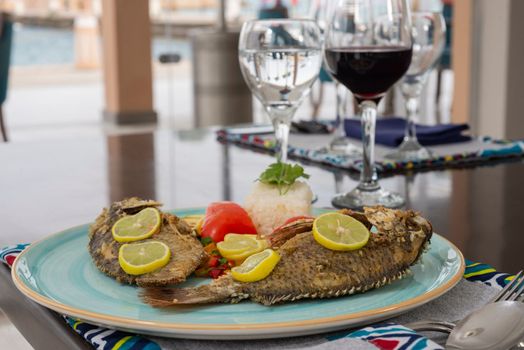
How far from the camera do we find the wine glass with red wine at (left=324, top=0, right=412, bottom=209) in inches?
37.4

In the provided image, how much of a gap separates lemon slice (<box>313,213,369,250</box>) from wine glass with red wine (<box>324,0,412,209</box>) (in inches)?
14.9

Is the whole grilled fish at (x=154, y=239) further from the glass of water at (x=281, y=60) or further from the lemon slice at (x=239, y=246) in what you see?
the glass of water at (x=281, y=60)

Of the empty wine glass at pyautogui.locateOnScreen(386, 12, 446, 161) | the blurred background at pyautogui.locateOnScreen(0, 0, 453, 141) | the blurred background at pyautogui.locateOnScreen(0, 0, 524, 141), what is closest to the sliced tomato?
the empty wine glass at pyautogui.locateOnScreen(386, 12, 446, 161)

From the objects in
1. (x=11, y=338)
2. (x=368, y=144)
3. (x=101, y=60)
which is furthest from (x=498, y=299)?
(x=101, y=60)

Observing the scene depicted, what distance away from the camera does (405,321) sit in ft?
1.81

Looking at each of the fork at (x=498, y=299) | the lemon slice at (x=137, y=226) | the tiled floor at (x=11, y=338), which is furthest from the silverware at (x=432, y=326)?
the tiled floor at (x=11, y=338)

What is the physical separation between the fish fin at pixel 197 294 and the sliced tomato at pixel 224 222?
153mm

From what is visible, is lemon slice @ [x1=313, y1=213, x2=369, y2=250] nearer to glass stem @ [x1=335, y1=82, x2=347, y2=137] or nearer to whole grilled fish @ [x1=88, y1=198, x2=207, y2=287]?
whole grilled fish @ [x1=88, y1=198, x2=207, y2=287]

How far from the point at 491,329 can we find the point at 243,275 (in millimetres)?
163

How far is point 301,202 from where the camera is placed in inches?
31.0

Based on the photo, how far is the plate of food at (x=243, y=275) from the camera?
0.52 m

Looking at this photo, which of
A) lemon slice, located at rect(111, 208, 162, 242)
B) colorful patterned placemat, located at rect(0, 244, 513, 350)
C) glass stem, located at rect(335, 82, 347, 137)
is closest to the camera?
colorful patterned placemat, located at rect(0, 244, 513, 350)

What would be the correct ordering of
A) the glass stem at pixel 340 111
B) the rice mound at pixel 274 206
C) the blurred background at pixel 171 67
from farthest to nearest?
the blurred background at pixel 171 67 → the glass stem at pixel 340 111 → the rice mound at pixel 274 206

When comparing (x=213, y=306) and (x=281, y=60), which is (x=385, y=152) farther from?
(x=213, y=306)
